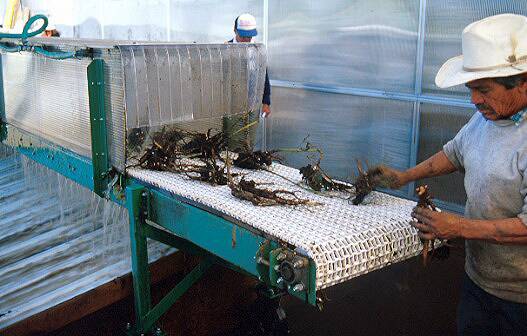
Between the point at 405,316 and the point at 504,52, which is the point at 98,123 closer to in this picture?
the point at 504,52

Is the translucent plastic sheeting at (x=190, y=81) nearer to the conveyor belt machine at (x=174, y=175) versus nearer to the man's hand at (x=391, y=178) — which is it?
the conveyor belt machine at (x=174, y=175)

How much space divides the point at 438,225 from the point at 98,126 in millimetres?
1478

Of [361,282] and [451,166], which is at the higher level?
[451,166]

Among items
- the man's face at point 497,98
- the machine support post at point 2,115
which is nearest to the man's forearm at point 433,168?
the man's face at point 497,98

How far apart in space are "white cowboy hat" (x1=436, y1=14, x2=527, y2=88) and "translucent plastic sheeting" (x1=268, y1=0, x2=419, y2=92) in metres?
2.15

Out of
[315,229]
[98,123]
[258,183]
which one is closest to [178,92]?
[98,123]

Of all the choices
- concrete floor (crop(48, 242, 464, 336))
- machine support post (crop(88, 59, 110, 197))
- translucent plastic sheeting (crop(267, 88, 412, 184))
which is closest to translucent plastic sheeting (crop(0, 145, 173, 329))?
concrete floor (crop(48, 242, 464, 336))

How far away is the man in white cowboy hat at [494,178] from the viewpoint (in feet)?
5.63

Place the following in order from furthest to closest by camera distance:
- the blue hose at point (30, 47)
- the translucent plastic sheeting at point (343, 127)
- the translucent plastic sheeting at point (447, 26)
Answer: the translucent plastic sheeting at point (343, 127), the translucent plastic sheeting at point (447, 26), the blue hose at point (30, 47)

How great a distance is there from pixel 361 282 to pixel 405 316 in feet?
1.38

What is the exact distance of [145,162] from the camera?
2555 mm

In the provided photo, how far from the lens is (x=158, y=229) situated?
2494 mm

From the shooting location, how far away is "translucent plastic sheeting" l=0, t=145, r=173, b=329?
267cm

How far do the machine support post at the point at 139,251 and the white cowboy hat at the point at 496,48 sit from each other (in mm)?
1311
